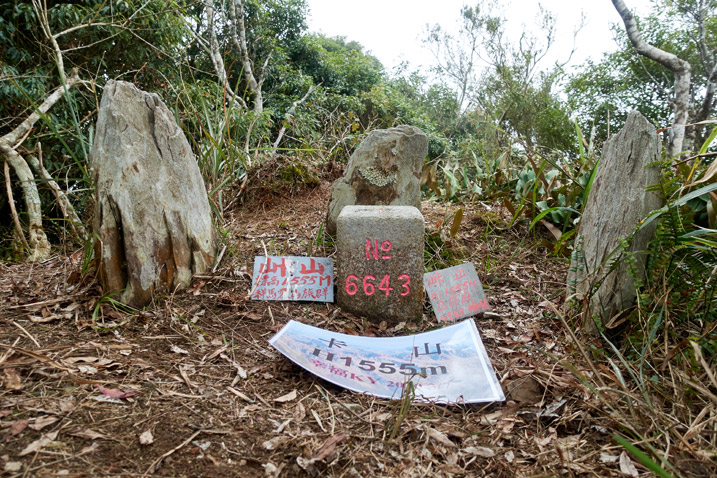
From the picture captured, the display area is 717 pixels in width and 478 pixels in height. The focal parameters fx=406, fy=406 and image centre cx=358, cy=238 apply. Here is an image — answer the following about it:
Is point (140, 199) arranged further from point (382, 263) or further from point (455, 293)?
point (455, 293)

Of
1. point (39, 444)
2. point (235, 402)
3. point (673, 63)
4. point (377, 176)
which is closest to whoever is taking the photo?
point (39, 444)

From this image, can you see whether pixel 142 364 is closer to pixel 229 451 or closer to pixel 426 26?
pixel 229 451

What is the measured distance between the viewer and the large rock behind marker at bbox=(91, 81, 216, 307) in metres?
1.69

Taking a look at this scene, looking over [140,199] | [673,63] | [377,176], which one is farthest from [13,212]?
[673,63]

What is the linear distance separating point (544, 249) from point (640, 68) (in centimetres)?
892

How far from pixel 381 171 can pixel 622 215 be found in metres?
1.31

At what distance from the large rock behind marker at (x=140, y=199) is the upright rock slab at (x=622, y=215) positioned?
1.71 m

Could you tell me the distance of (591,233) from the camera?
5.80 ft

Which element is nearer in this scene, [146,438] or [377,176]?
[146,438]

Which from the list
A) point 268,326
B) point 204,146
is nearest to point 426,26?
point 204,146

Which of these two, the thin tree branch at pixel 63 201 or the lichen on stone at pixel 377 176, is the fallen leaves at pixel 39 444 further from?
the lichen on stone at pixel 377 176

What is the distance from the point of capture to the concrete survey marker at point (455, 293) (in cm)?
194

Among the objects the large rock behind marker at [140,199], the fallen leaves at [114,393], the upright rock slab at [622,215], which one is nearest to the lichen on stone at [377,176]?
the large rock behind marker at [140,199]

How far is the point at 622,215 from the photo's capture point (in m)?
1.60
